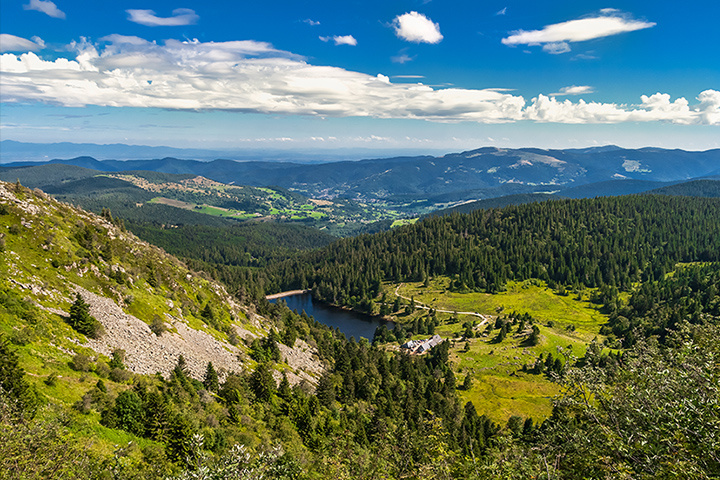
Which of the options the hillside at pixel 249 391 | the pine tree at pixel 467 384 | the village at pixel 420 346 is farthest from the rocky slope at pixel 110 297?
the village at pixel 420 346

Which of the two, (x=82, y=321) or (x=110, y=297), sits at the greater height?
(x=82, y=321)

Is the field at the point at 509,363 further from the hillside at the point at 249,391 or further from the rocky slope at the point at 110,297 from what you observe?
the rocky slope at the point at 110,297

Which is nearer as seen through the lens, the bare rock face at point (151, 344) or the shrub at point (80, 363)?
the shrub at point (80, 363)

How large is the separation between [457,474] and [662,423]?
19.0 meters

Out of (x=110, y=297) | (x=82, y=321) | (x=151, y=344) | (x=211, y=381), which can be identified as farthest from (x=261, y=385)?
(x=110, y=297)

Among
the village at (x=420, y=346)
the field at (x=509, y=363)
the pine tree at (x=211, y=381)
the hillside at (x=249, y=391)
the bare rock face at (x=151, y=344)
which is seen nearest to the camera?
the hillside at (x=249, y=391)

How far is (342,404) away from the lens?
281 ft

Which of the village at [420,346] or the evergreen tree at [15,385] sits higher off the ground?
the evergreen tree at [15,385]

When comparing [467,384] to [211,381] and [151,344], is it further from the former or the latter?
[151,344]

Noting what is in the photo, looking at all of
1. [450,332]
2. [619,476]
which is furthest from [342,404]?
[450,332]

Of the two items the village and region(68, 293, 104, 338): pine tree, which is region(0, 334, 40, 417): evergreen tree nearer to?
region(68, 293, 104, 338): pine tree

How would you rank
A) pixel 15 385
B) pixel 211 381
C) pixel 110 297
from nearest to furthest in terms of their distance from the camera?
pixel 15 385 < pixel 211 381 < pixel 110 297

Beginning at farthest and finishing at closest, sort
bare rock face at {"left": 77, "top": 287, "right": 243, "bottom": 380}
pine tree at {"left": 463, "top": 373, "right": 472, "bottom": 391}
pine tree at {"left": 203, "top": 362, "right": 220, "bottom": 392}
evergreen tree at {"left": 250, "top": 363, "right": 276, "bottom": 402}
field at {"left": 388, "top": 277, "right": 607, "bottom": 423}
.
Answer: pine tree at {"left": 463, "top": 373, "right": 472, "bottom": 391} → field at {"left": 388, "top": 277, "right": 607, "bottom": 423} → evergreen tree at {"left": 250, "top": 363, "right": 276, "bottom": 402} → pine tree at {"left": 203, "top": 362, "right": 220, "bottom": 392} → bare rock face at {"left": 77, "top": 287, "right": 243, "bottom": 380}

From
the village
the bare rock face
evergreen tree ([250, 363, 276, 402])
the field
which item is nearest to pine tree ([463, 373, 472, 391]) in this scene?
the field
